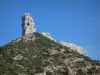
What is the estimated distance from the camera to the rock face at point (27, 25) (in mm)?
130250

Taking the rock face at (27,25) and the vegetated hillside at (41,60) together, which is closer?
the vegetated hillside at (41,60)

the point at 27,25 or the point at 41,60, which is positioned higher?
the point at 27,25

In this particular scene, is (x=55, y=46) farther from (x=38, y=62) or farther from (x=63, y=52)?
(x=38, y=62)

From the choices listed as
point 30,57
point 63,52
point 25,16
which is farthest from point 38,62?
point 25,16

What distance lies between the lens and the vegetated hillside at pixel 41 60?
103 metres

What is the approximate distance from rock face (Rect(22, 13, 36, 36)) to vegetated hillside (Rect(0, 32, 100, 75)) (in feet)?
25.7

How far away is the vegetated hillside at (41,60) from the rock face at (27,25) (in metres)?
7.83

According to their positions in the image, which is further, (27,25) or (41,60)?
(27,25)

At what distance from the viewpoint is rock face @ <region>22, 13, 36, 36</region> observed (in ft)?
427

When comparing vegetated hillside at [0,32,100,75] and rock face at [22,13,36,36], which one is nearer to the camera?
vegetated hillside at [0,32,100,75]

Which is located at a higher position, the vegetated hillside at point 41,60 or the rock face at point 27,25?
the rock face at point 27,25

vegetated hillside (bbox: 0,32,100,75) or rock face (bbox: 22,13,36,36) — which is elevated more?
rock face (bbox: 22,13,36,36)

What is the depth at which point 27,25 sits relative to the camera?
133 m

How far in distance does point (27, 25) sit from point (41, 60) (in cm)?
2570
